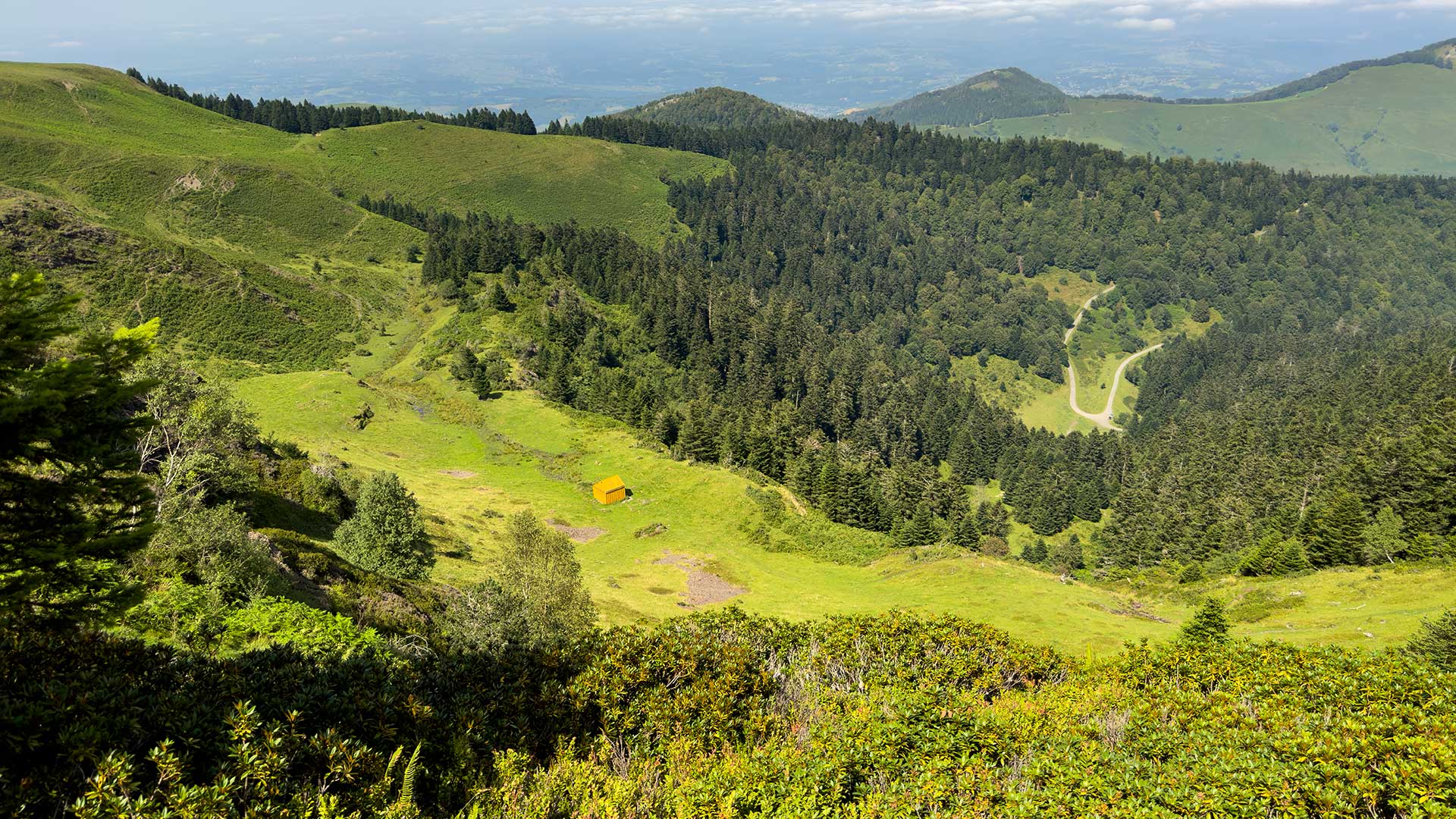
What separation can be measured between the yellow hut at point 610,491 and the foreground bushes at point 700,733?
63311mm

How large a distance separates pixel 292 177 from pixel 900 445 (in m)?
188

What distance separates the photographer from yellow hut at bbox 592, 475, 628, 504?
92312 mm

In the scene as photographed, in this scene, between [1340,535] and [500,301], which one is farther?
[500,301]

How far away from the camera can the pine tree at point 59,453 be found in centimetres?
1245

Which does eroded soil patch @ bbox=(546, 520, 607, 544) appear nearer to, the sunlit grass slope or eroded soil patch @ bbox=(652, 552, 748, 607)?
the sunlit grass slope

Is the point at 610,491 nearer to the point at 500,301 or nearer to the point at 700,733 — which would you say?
the point at 700,733

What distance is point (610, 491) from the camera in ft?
303

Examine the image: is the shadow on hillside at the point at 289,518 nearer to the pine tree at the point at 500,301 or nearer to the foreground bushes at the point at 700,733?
the foreground bushes at the point at 700,733

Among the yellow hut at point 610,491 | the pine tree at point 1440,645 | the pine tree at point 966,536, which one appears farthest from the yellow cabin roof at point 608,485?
the pine tree at point 1440,645

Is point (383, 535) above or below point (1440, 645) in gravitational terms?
below

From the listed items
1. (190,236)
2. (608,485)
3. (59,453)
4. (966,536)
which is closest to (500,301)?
(608,485)

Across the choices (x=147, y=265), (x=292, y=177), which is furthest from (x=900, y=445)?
(x=292, y=177)

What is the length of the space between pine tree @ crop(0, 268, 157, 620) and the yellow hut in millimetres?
78291

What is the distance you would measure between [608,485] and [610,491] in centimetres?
99
